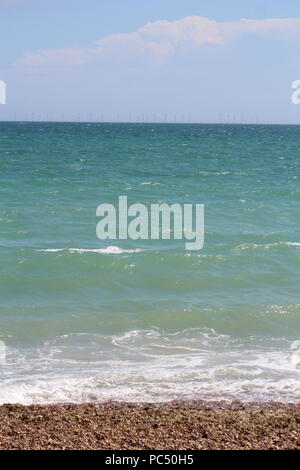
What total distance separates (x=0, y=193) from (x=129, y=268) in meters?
16.3

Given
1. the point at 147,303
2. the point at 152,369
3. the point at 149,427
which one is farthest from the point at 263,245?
the point at 149,427

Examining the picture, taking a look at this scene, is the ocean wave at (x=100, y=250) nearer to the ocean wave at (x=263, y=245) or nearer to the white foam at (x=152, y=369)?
the ocean wave at (x=263, y=245)

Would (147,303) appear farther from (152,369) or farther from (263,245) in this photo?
(263,245)

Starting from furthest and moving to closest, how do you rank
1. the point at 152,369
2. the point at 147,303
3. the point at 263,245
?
the point at 263,245, the point at 147,303, the point at 152,369

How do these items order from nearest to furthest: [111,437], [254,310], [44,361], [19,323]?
[111,437]
[44,361]
[19,323]
[254,310]

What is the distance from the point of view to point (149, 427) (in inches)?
392

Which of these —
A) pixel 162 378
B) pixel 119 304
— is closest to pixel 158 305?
pixel 119 304

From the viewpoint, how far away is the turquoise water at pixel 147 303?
491 inches

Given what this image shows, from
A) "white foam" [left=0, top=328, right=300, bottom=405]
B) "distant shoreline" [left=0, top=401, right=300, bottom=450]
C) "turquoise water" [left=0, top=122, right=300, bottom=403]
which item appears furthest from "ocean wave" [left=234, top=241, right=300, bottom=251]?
"distant shoreline" [left=0, top=401, right=300, bottom=450]

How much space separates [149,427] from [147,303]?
25.4ft

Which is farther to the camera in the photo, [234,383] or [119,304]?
[119,304]

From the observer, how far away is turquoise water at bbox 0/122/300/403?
12.5m

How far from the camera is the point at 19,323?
1575 centimetres

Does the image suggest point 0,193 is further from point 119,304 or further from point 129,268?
point 119,304
